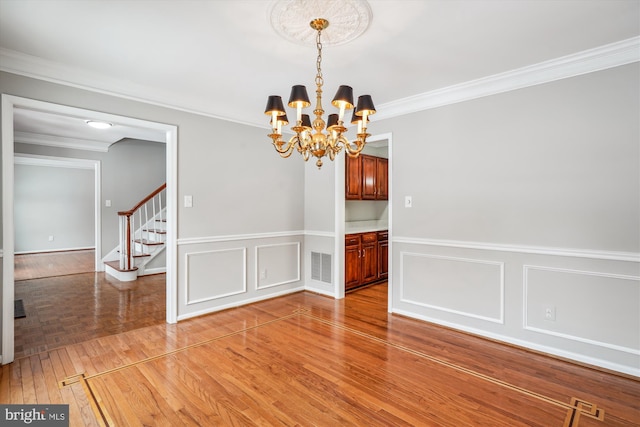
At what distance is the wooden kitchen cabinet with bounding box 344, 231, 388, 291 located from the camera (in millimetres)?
4805

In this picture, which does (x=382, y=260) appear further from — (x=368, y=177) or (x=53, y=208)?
(x=53, y=208)

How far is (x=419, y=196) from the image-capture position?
368 centimetres

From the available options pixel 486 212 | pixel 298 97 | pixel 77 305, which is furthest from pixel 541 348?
pixel 77 305

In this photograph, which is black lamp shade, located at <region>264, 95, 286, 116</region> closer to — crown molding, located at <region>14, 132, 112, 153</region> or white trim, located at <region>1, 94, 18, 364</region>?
white trim, located at <region>1, 94, 18, 364</region>

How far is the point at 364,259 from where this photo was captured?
5117 millimetres

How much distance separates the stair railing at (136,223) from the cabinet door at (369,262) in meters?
3.89

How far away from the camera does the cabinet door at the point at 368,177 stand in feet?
17.8

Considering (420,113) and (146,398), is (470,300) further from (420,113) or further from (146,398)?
(146,398)

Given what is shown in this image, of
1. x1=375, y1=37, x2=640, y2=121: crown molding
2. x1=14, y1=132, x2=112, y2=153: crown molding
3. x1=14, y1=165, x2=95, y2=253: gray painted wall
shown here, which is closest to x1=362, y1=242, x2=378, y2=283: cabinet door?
x1=375, y1=37, x2=640, y2=121: crown molding

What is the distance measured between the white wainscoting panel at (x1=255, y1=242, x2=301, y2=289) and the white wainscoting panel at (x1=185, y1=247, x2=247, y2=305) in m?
0.26

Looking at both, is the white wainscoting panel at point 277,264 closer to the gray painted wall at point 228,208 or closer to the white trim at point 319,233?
the gray painted wall at point 228,208

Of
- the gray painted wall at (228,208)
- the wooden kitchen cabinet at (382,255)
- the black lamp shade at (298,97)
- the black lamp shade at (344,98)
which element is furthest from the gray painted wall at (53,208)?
the black lamp shade at (344,98)

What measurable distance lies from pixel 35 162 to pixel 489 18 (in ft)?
34.3

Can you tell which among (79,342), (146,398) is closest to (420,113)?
(146,398)
